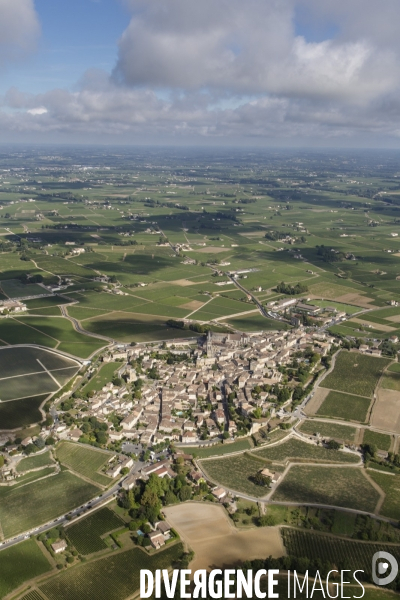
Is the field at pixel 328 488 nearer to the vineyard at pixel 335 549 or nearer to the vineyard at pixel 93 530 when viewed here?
the vineyard at pixel 335 549

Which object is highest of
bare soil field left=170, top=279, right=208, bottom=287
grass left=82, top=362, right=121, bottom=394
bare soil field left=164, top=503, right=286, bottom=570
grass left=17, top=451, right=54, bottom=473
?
bare soil field left=170, top=279, right=208, bottom=287

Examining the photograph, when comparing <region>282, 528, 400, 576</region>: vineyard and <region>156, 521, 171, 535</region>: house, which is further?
<region>156, 521, 171, 535</region>: house

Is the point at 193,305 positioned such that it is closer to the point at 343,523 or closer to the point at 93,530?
the point at 343,523

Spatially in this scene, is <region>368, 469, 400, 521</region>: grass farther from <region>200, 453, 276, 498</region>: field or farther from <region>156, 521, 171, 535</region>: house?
<region>156, 521, 171, 535</region>: house

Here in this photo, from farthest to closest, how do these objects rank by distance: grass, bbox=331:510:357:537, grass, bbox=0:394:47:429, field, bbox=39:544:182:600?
grass, bbox=0:394:47:429
grass, bbox=331:510:357:537
field, bbox=39:544:182:600

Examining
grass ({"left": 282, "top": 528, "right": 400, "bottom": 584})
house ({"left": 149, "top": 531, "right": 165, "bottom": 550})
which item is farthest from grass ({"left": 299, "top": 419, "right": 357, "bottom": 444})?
house ({"left": 149, "top": 531, "right": 165, "bottom": 550})

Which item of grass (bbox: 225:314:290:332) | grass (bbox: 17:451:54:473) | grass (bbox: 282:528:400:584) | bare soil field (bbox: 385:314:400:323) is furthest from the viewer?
bare soil field (bbox: 385:314:400:323)
